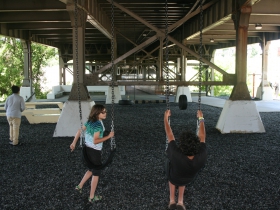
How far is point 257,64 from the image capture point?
69750 mm

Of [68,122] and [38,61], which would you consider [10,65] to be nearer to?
[38,61]

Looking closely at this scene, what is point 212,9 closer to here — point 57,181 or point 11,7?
A: point 11,7

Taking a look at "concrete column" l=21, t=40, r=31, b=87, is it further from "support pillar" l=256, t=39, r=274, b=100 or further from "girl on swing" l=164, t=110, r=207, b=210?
"girl on swing" l=164, t=110, r=207, b=210

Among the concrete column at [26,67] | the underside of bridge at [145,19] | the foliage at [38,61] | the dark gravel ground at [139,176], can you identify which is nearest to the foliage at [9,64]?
the foliage at [38,61]

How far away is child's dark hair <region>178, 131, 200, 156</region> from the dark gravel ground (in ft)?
3.12

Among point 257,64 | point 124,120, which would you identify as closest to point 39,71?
point 124,120

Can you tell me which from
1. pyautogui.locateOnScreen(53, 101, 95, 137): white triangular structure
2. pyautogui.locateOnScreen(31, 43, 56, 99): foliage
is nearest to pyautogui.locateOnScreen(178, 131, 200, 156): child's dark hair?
pyautogui.locateOnScreen(53, 101, 95, 137): white triangular structure

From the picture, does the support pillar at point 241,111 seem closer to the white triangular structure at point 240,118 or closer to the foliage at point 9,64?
the white triangular structure at point 240,118

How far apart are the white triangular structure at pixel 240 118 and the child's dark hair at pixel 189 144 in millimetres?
6279

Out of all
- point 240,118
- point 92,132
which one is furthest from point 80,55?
point 92,132

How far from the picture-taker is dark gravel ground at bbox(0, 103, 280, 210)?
14.0 ft

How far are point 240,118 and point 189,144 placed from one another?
6.57 metres

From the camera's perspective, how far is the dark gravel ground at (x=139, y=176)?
4270 mm

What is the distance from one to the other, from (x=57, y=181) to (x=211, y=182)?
101 inches
